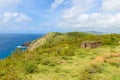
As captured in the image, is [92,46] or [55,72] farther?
[92,46]

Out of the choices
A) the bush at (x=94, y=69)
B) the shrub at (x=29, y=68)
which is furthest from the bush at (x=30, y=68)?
the bush at (x=94, y=69)

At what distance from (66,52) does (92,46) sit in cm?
749

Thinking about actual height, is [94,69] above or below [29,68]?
below

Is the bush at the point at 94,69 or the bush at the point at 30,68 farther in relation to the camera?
the bush at the point at 94,69

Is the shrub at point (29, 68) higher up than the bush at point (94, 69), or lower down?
higher up

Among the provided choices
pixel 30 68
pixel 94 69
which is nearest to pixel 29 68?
pixel 30 68

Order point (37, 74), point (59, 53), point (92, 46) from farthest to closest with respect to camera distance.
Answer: point (92, 46) < point (59, 53) < point (37, 74)

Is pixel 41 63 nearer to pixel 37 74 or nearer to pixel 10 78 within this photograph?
pixel 37 74

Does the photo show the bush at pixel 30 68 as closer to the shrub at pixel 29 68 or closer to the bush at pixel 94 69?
the shrub at pixel 29 68

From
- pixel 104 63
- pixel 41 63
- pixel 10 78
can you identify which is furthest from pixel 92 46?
pixel 10 78

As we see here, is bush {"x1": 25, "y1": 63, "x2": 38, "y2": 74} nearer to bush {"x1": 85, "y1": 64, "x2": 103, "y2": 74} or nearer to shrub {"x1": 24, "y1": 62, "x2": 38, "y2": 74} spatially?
shrub {"x1": 24, "y1": 62, "x2": 38, "y2": 74}

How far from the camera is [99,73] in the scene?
1512cm

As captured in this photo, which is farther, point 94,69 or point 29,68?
point 94,69

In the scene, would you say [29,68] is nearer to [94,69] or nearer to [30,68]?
[30,68]
